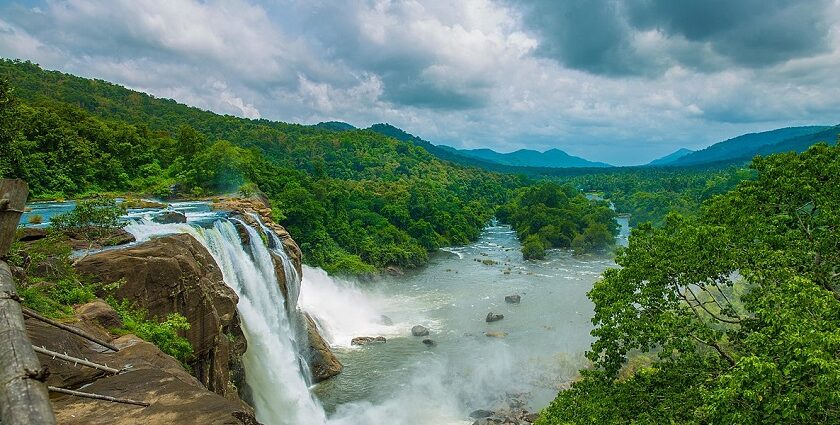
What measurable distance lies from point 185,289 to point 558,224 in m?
62.9

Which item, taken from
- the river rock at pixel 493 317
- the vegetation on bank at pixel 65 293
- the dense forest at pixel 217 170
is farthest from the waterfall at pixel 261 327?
the river rock at pixel 493 317

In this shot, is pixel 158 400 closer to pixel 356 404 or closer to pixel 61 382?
pixel 61 382

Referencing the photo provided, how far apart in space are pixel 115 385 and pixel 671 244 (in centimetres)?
1201

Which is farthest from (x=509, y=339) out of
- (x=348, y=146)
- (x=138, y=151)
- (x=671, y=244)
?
(x=348, y=146)

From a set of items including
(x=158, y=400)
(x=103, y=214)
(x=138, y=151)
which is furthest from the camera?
(x=138, y=151)

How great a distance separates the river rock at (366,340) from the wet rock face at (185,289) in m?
14.3

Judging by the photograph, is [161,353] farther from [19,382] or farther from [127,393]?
[19,382]

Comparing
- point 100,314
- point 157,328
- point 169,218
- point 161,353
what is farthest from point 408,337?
point 161,353

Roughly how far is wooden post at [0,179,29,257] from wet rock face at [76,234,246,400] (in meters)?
10.7

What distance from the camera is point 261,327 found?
21.1 m

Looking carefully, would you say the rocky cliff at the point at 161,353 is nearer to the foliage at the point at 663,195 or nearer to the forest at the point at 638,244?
the forest at the point at 638,244

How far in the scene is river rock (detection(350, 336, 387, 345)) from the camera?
31.2m

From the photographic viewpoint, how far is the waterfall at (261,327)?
19.3 metres

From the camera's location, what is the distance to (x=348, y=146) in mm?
126250
